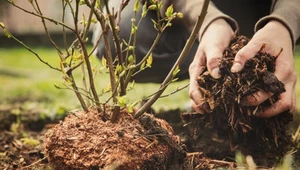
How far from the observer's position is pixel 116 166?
5.21ft

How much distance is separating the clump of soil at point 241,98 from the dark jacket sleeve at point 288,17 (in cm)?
→ 14

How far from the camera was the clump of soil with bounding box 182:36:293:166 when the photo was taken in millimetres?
1779

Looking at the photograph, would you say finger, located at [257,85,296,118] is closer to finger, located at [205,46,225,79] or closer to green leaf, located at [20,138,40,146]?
finger, located at [205,46,225,79]

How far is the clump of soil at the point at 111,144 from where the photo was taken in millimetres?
1625

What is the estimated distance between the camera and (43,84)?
5316 millimetres

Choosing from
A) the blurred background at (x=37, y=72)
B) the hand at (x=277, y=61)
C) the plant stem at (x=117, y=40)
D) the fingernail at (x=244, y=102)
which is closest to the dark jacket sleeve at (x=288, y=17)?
the hand at (x=277, y=61)

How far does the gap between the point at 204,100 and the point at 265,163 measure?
43cm

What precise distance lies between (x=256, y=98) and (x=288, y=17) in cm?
45

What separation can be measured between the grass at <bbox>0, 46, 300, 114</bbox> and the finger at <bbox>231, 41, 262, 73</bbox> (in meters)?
0.45

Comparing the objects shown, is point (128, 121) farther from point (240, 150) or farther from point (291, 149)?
point (291, 149)

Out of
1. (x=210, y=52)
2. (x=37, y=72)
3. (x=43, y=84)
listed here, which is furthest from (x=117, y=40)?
(x=37, y=72)

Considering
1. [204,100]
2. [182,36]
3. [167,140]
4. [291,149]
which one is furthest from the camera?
[182,36]

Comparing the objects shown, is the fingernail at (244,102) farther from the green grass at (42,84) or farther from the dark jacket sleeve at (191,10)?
the green grass at (42,84)

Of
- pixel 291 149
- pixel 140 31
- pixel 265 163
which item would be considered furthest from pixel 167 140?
pixel 140 31
